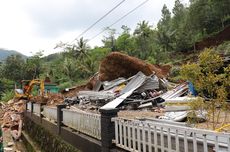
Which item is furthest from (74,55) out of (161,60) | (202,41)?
(202,41)

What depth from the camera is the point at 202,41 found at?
50938 mm

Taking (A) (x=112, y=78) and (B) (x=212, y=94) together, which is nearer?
(B) (x=212, y=94)

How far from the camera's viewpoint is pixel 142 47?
54.1 metres

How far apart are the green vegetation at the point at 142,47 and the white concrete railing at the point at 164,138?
39.6 meters

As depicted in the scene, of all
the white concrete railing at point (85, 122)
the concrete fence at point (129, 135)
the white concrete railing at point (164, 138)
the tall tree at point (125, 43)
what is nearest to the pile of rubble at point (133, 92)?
the white concrete railing at point (85, 122)

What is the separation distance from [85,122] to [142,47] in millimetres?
45749

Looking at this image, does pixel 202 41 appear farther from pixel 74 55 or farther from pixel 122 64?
pixel 122 64

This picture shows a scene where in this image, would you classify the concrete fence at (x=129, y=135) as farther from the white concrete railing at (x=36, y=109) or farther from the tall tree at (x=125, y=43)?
the tall tree at (x=125, y=43)

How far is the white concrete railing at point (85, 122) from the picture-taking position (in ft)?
27.1

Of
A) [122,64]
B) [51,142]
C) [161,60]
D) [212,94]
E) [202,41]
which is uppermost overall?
[202,41]

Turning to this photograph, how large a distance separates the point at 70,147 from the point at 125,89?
769cm

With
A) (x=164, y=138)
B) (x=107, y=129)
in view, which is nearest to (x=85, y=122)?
(x=107, y=129)

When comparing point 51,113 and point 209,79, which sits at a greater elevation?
point 209,79

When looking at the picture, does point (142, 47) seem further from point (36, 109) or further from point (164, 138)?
point (164, 138)
